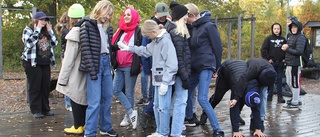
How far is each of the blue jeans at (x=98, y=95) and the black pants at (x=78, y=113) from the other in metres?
0.31

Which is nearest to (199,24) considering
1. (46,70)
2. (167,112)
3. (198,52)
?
(198,52)

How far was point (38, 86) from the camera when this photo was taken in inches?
255

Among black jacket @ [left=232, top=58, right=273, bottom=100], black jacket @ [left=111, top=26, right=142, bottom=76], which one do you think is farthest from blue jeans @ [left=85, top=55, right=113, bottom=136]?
black jacket @ [left=232, top=58, right=273, bottom=100]

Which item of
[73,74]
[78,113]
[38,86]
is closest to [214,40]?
[73,74]

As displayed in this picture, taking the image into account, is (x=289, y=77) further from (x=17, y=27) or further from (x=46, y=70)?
(x=17, y=27)

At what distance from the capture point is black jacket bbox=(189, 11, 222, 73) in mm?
5414

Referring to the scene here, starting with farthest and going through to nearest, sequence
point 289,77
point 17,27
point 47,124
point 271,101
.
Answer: point 17,27 < point 271,101 < point 289,77 < point 47,124

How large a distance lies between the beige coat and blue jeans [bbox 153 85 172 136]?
0.92 meters

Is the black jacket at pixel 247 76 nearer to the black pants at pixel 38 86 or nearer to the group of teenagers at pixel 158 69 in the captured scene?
the group of teenagers at pixel 158 69

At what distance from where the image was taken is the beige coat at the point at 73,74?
4953 millimetres

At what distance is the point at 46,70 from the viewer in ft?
21.6

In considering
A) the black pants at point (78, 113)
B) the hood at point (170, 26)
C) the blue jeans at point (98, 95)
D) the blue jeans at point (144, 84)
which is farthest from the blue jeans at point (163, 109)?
the blue jeans at point (144, 84)

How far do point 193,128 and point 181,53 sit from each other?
147 centimetres

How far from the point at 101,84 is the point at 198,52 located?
4.56 feet
